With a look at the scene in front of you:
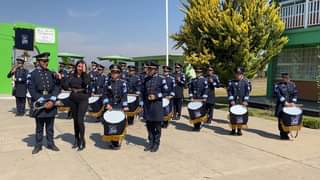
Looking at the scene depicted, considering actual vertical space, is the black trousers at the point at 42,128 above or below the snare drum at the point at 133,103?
below

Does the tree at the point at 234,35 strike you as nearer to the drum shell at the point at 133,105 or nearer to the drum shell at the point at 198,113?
the drum shell at the point at 133,105

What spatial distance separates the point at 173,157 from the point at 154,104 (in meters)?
1.24

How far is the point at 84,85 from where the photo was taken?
780cm

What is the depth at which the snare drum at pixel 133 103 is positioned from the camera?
36.4 feet

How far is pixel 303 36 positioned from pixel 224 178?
10.6 m

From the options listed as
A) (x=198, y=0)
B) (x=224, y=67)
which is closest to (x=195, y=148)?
(x=224, y=67)

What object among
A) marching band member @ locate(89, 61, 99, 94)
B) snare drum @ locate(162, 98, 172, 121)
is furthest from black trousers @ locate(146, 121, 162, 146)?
marching band member @ locate(89, 61, 99, 94)

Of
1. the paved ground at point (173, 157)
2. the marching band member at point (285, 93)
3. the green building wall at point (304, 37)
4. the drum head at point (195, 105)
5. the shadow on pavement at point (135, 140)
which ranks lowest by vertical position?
the paved ground at point (173, 157)

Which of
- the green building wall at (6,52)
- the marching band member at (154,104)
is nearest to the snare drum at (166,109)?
the marching band member at (154,104)

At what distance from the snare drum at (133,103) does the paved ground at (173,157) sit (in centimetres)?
98

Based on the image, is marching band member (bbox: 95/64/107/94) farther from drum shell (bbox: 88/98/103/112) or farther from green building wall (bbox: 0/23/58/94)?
green building wall (bbox: 0/23/58/94)

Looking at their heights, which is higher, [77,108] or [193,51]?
[193,51]

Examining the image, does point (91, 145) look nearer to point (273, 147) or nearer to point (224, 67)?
point (273, 147)

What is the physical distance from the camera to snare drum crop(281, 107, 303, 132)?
29.9ft
